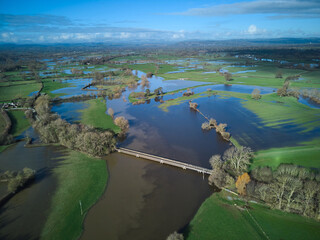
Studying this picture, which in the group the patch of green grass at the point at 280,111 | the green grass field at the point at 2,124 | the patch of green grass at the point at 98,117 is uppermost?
the patch of green grass at the point at 280,111

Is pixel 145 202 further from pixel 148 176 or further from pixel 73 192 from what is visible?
pixel 73 192

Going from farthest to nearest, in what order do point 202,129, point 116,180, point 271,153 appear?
point 202,129, point 271,153, point 116,180

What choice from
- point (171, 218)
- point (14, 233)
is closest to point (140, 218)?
point (171, 218)

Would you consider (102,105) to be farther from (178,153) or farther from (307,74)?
(307,74)

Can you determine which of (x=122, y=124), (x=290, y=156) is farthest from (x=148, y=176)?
(x=290, y=156)

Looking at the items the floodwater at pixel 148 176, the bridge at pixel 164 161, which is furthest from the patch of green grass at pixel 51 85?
the bridge at pixel 164 161

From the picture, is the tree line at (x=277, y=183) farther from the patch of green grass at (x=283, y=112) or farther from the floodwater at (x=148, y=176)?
the patch of green grass at (x=283, y=112)

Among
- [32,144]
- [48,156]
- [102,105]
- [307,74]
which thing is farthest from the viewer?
[307,74]
